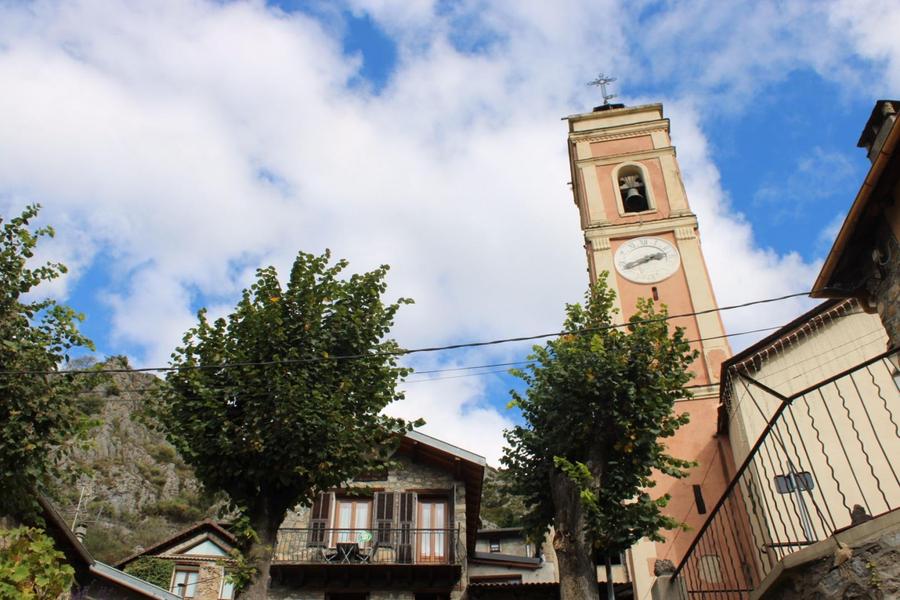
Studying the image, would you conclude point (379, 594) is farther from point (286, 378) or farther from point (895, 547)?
point (895, 547)

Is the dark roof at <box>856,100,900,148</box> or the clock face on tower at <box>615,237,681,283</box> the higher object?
the clock face on tower at <box>615,237,681,283</box>

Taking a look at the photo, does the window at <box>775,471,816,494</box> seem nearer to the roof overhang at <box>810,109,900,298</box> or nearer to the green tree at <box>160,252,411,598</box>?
the roof overhang at <box>810,109,900,298</box>

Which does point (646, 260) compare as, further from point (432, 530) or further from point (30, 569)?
point (30, 569)

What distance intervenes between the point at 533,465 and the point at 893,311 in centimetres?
926

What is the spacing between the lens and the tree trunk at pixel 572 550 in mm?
11875

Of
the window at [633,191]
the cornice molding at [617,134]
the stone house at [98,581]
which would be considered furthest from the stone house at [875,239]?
the cornice molding at [617,134]

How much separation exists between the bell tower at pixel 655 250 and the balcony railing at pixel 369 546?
4.75 m

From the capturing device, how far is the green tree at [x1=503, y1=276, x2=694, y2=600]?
13000mm

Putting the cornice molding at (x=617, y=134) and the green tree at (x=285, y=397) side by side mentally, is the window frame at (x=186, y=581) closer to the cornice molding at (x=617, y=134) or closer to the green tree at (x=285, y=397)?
the green tree at (x=285, y=397)

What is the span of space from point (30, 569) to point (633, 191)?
22155mm

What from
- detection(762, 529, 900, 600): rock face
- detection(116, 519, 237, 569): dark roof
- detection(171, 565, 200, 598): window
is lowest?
detection(762, 529, 900, 600): rock face

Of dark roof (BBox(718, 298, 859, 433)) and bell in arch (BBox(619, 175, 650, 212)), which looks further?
bell in arch (BBox(619, 175, 650, 212))

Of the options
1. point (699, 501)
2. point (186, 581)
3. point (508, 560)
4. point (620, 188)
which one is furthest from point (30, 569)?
point (620, 188)

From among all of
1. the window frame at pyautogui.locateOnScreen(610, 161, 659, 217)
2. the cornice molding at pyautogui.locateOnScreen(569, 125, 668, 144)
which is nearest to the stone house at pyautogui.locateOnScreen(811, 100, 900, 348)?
the window frame at pyautogui.locateOnScreen(610, 161, 659, 217)
